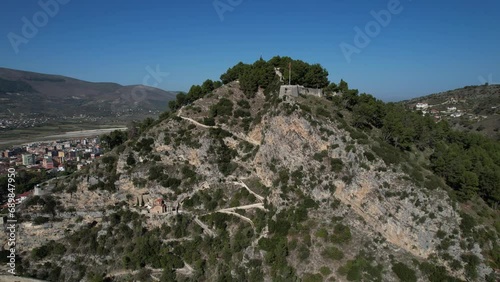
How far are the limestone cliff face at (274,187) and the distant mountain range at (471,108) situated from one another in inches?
1865

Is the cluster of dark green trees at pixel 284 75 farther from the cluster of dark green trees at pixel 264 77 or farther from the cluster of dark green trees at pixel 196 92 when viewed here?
the cluster of dark green trees at pixel 196 92

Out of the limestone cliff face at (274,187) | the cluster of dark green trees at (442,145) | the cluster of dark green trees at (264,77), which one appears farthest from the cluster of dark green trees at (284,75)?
the cluster of dark green trees at (442,145)

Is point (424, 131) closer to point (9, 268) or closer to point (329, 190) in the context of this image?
point (329, 190)

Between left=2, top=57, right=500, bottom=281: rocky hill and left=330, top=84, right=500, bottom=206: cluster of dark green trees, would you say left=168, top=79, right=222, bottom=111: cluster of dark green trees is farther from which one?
left=330, top=84, right=500, bottom=206: cluster of dark green trees

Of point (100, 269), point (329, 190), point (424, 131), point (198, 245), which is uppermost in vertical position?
point (424, 131)

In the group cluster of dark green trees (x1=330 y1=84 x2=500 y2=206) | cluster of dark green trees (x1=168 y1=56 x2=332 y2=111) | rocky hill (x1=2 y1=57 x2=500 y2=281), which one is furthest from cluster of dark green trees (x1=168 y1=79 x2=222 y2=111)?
cluster of dark green trees (x1=330 y1=84 x2=500 y2=206)

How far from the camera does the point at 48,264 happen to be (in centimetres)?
4241

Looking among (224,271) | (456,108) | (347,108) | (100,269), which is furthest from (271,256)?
(456,108)

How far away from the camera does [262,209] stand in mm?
43500

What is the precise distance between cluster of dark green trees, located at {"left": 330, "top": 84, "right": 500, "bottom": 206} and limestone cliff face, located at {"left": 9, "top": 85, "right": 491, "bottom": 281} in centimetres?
542

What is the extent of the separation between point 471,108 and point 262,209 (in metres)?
97.8

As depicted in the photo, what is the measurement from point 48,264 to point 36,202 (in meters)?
8.42

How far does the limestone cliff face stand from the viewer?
36.2 metres

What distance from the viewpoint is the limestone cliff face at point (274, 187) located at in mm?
36219
